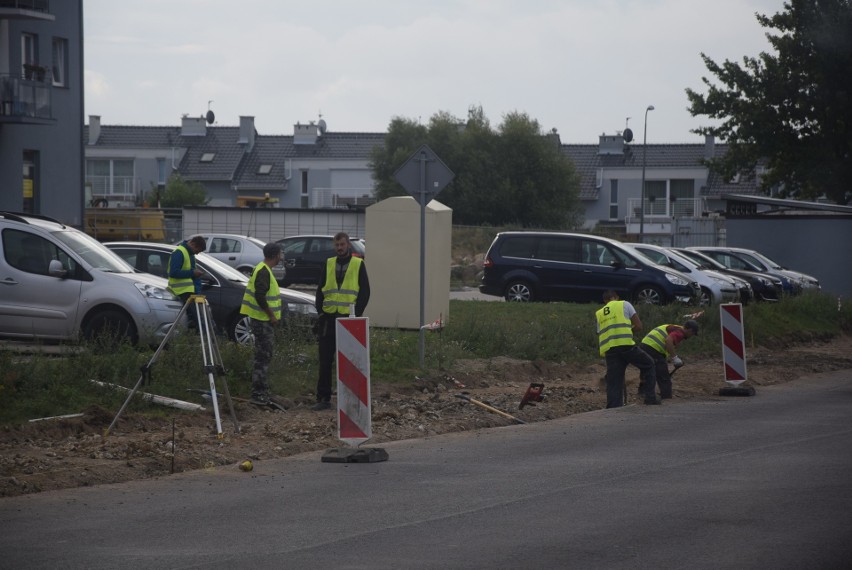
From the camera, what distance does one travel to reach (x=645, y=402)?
1512cm

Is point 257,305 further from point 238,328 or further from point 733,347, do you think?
point 733,347

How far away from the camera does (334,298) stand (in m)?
13.4

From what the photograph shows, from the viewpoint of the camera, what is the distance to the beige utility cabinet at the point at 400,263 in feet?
64.3

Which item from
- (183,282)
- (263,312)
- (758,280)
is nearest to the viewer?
(263,312)

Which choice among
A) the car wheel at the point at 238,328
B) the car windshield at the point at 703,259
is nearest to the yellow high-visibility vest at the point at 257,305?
the car wheel at the point at 238,328

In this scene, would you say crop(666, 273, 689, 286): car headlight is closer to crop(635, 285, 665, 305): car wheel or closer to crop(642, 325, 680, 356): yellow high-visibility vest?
crop(635, 285, 665, 305): car wheel

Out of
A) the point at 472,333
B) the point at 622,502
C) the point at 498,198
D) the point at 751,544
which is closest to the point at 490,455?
the point at 622,502

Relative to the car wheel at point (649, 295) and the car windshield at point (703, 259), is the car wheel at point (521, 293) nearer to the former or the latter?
the car wheel at point (649, 295)

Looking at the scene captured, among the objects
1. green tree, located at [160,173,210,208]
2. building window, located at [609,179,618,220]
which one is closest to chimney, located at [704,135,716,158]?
building window, located at [609,179,618,220]

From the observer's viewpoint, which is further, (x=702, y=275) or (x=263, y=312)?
(x=702, y=275)

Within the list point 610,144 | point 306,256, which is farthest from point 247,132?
point 306,256

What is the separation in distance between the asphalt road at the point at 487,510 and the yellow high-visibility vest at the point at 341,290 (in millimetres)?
2126

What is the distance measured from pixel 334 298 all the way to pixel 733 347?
20.4 feet

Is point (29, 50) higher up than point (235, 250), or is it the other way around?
point (29, 50)
